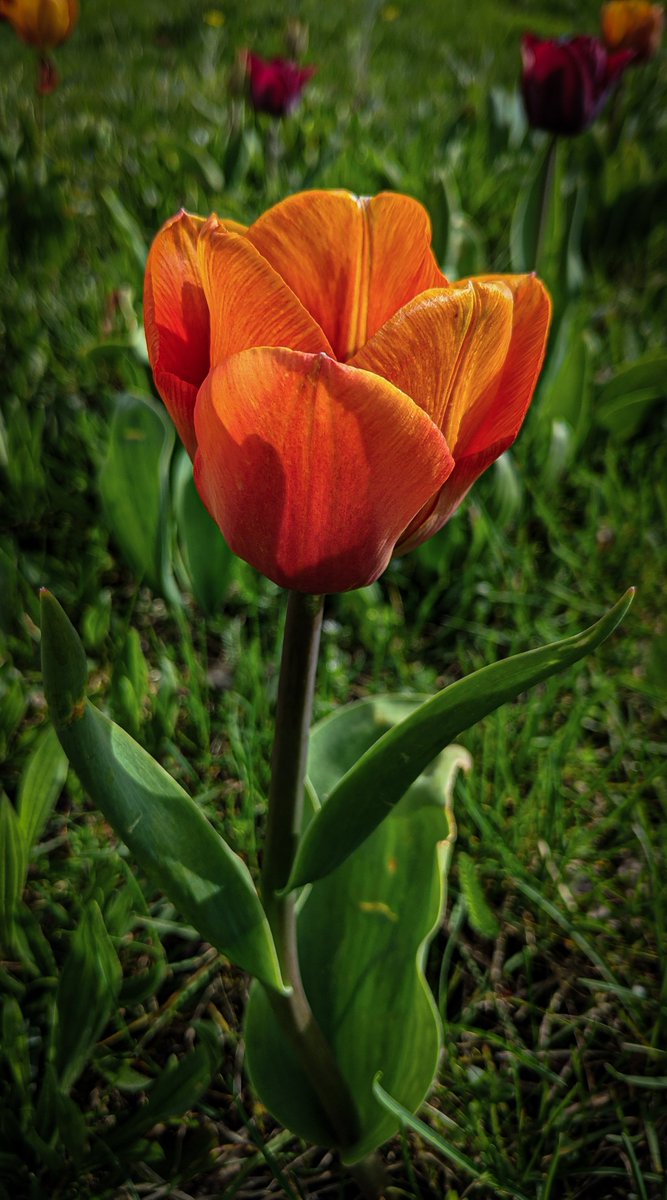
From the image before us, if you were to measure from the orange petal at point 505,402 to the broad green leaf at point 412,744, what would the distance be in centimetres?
10

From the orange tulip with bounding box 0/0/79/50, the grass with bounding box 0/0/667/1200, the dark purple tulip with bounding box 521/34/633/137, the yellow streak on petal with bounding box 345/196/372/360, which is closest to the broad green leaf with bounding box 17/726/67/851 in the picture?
the grass with bounding box 0/0/667/1200

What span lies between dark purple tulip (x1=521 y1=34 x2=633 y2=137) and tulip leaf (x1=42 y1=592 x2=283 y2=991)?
1.56 meters

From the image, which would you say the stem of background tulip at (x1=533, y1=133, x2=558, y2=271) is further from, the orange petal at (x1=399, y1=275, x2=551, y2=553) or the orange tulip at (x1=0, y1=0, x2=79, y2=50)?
the orange tulip at (x1=0, y1=0, x2=79, y2=50)

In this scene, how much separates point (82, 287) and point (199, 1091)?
5.88 feet

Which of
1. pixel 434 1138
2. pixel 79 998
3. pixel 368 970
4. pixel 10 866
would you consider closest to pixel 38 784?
pixel 10 866

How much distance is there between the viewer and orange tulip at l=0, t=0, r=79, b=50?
2146mm

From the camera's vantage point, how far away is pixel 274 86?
2.16m

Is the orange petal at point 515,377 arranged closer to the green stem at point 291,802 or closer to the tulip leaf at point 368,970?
the green stem at point 291,802

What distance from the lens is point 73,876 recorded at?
3.23ft

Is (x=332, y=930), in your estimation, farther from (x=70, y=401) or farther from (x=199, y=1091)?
(x=70, y=401)

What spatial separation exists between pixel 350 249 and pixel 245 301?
0.12 metres

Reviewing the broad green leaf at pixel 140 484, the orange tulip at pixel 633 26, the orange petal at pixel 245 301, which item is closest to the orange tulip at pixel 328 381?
the orange petal at pixel 245 301

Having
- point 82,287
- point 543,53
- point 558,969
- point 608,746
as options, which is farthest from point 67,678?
point 82,287

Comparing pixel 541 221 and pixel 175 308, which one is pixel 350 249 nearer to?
pixel 175 308
